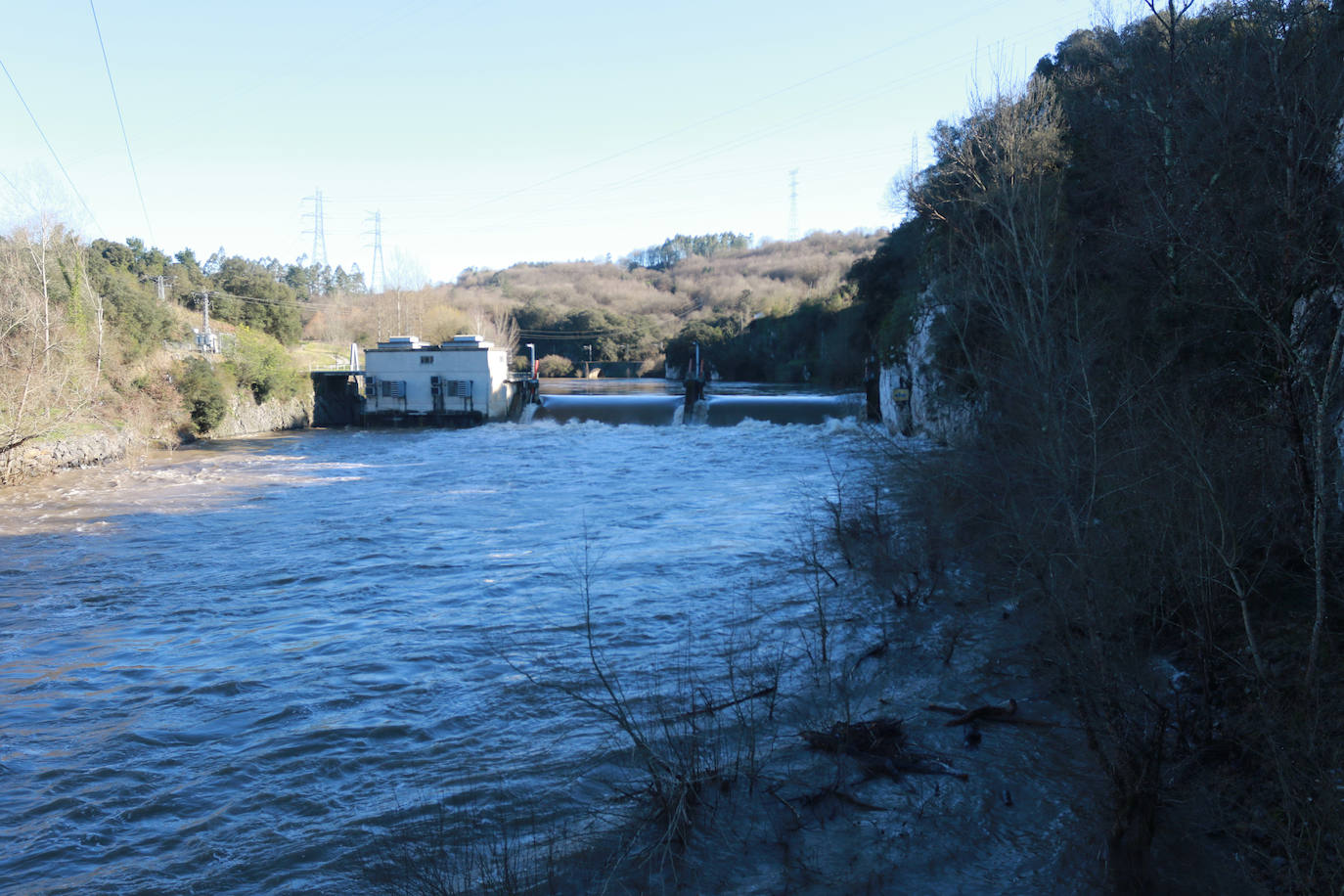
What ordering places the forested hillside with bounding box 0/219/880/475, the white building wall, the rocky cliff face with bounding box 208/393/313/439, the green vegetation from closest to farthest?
the forested hillside with bounding box 0/219/880/475 < the green vegetation < the rocky cliff face with bounding box 208/393/313/439 < the white building wall

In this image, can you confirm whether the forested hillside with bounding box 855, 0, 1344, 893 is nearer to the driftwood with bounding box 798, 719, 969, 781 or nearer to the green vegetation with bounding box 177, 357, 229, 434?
the driftwood with bounding box 798, 719, 969, 781

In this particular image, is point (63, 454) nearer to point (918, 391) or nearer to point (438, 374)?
point (438, 374)

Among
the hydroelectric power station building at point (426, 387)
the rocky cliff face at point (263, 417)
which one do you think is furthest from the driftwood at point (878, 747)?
the hydroelectric power station building at point (426, 387)

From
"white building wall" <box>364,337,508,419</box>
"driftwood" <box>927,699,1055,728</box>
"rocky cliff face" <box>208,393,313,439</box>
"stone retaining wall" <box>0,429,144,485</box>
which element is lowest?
"driftwood" <box>927,699,1055,728</box>

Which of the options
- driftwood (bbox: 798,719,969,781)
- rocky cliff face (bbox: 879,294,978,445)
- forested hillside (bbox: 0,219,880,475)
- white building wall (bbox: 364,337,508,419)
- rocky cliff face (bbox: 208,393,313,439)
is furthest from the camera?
white building wall (bbox: 364,337,508,419)

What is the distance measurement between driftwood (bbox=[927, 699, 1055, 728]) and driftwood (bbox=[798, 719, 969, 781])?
1.66 feet

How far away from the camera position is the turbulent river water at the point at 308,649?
5125 millimetres

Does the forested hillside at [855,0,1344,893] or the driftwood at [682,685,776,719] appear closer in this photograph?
the forested hillside at [855,0,1344,893]

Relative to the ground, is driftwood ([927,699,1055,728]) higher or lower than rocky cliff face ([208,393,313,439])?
lower

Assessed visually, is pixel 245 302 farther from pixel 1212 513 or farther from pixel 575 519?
pixel 1212 513

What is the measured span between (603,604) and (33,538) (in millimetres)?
11139

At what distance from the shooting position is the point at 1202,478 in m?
5.41

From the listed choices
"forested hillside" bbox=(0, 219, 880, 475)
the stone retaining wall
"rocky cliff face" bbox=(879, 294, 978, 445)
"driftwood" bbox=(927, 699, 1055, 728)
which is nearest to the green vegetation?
"forested hillside" bbox=(0, 219, 880, 475)

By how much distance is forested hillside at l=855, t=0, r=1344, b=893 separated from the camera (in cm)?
438
